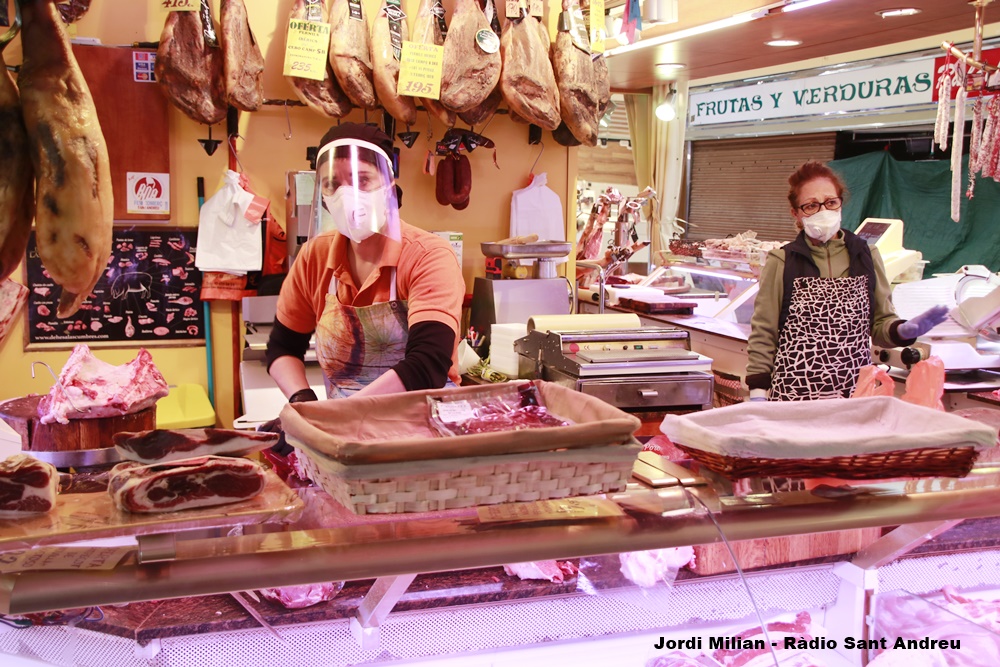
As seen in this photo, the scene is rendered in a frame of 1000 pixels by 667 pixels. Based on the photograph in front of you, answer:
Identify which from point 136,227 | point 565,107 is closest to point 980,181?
point 565,107

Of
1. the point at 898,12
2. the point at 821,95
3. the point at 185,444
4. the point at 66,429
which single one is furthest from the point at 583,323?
the point at 821,95

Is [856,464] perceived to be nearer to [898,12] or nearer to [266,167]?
[266,167]

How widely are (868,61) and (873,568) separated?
8.82 metres

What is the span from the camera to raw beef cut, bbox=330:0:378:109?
479cm

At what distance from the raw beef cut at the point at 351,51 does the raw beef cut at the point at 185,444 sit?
3576 mm

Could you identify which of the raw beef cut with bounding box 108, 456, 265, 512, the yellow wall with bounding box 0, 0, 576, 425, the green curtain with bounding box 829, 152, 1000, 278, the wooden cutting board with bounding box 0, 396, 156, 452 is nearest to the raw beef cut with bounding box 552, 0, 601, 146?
the yellow wall with bounding box 0, 0, 576, 425

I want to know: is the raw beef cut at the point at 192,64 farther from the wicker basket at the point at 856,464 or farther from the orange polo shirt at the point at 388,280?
the wicker basket at the point at 856,464

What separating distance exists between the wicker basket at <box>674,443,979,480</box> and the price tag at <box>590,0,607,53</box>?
4.13m

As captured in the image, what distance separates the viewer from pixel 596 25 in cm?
520

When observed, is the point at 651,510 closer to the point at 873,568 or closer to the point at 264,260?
the point at 873,568

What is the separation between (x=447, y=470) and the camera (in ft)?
4.23

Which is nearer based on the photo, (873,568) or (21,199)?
(21,199)

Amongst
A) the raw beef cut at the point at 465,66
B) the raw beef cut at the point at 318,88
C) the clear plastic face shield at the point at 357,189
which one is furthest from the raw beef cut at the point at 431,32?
the clear plastic face shield at the point at 357,189

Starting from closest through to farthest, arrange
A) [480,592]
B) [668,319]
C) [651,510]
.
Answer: [651,510] → [480,592] → [668,319]
